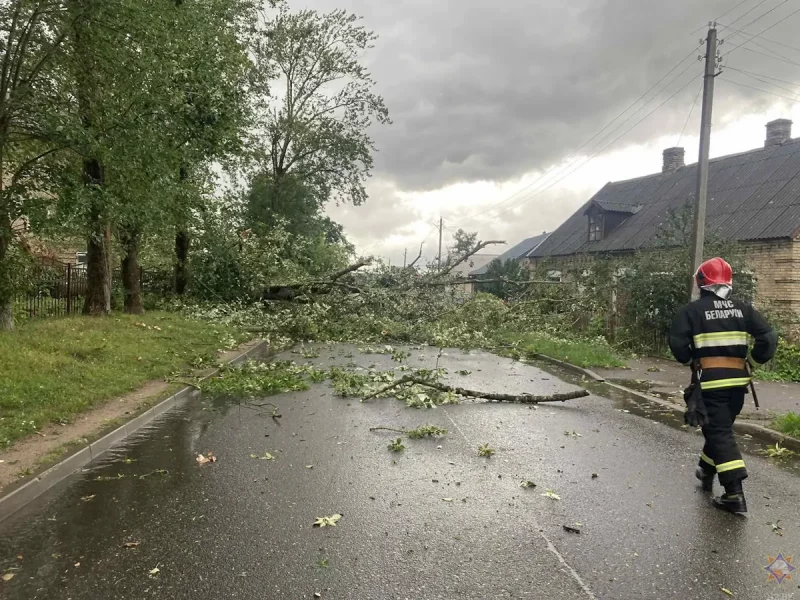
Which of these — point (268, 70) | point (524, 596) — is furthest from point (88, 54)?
point (268, 70)

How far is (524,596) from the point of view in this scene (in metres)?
3.20

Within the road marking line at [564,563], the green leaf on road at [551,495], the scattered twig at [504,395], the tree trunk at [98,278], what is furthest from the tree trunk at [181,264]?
the road marking line at [564,563]

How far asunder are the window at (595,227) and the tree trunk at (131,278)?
19372mm

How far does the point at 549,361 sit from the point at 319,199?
22.6 m

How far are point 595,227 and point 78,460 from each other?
24770 millimetres

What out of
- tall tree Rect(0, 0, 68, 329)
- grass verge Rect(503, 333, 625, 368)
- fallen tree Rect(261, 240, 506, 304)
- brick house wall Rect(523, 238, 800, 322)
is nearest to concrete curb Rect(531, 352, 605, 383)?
grass verge Rect(503, 333, 625, 368)

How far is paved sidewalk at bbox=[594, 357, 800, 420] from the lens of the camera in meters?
8.29

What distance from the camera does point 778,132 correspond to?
23219 millimetres

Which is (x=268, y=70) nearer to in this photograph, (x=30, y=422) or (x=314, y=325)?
(x=314, y=325)

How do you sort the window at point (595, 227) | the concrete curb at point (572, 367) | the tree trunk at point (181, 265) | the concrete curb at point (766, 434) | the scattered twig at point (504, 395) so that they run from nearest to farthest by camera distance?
the concrete curb at point (766, 434)
the scattered twig at point (504, 395)
the concrete curb at point (572, 367)
the tree trunk at point (181, 265)
the window at point (595, 227)

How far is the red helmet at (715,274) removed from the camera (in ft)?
15.3

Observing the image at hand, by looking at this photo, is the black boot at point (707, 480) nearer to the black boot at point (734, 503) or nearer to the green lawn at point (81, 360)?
the black boot at point (734, 503)

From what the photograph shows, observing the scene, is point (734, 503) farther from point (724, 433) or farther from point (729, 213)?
point (729, 213)

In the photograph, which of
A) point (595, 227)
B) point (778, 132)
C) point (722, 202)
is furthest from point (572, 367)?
point (778, 132)
